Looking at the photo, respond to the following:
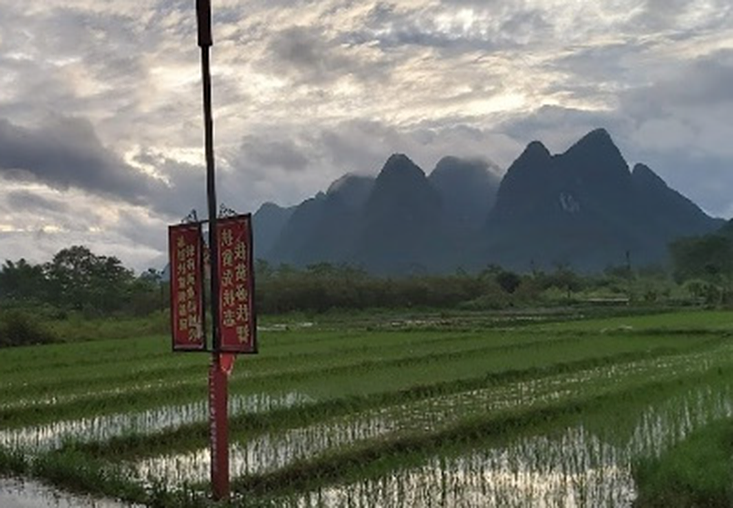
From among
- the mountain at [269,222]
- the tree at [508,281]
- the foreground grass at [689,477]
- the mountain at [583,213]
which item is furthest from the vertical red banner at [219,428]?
the mountain at [269,222]

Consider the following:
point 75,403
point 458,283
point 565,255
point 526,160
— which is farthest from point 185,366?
point 526,160

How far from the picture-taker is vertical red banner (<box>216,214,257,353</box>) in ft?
19.5

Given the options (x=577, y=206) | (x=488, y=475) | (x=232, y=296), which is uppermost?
(x=577, y=206)

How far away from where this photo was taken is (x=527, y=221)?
109m

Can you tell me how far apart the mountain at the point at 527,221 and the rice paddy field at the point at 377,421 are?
84.8 m

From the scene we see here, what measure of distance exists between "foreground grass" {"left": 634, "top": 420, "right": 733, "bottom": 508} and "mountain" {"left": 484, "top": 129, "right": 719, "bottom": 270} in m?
95.2

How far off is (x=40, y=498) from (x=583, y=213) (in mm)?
105506

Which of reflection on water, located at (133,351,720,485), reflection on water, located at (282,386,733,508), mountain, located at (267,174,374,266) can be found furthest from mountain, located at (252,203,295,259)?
reflection on water, located at (282,386,733,508)

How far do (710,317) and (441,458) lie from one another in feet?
71.8

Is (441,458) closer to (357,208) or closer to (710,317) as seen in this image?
(710,317)

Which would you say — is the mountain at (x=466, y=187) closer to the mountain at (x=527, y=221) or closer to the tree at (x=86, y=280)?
the mountain at (x=527, y=221)

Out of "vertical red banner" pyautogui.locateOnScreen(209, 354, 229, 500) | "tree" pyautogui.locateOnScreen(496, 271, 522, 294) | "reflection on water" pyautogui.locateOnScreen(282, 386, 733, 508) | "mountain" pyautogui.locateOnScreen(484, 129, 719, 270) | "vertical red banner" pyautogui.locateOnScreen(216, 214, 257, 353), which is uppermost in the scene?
"mountain" pyautogui.locateOnScreen(484, 129, 719, 270)

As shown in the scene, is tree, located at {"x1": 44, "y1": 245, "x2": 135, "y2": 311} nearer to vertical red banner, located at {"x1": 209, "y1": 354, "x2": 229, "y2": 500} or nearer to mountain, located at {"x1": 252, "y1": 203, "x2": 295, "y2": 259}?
vertical red banner, located at {"x1": 209, "y1": 354, "x2": 229, "y2": 500}

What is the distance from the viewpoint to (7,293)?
49750mm
